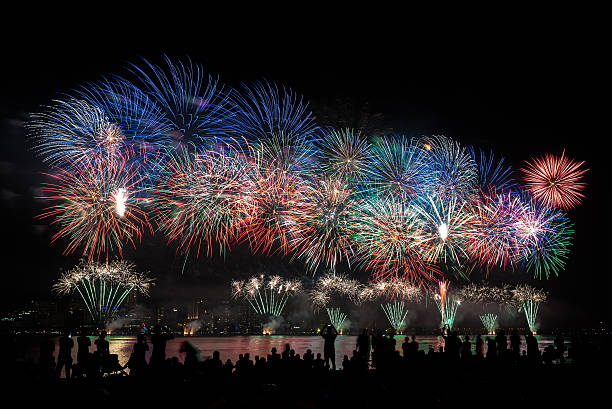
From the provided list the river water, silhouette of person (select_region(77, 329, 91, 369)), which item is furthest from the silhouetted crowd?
the river water

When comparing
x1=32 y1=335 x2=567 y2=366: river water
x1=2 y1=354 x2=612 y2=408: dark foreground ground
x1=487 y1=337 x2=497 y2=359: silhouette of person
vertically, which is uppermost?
x1=487 y1=337 x2=497 y2=359: silhouette of person

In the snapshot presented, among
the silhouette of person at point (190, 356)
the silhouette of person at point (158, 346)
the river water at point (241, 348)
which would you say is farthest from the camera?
the river water at point (241, 348)

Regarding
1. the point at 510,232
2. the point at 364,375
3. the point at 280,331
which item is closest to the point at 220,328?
the point at 280,331

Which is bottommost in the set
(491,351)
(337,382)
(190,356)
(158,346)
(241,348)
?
(241,348)

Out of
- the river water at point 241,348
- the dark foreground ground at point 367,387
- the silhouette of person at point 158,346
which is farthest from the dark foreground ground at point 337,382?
the river water at point 241,348

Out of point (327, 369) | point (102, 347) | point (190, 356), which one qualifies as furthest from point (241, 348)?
point (327, 369)

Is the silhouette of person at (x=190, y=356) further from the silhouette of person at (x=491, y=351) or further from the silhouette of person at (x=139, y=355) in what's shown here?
the silhouette of person at (x=491, y=351)

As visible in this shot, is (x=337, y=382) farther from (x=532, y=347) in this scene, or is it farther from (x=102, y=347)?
(x=102, y=347)

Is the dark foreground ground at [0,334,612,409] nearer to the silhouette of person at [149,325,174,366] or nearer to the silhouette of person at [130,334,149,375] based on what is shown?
the silhouette of person at [130,334,149,375]

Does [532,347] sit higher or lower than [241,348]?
higher

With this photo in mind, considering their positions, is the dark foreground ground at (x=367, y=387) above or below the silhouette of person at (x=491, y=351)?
below

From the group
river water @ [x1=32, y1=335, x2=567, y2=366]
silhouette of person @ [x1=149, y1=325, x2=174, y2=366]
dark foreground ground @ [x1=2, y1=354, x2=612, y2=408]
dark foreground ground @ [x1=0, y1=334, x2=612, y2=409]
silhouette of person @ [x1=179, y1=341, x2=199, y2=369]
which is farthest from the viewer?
river water @ [x1=32, y1=335, x2=567, y2=366]

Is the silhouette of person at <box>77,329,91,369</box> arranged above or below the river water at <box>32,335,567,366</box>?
above

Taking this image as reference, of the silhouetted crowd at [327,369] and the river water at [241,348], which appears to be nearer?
the silhouetted crowd at [327,369]
